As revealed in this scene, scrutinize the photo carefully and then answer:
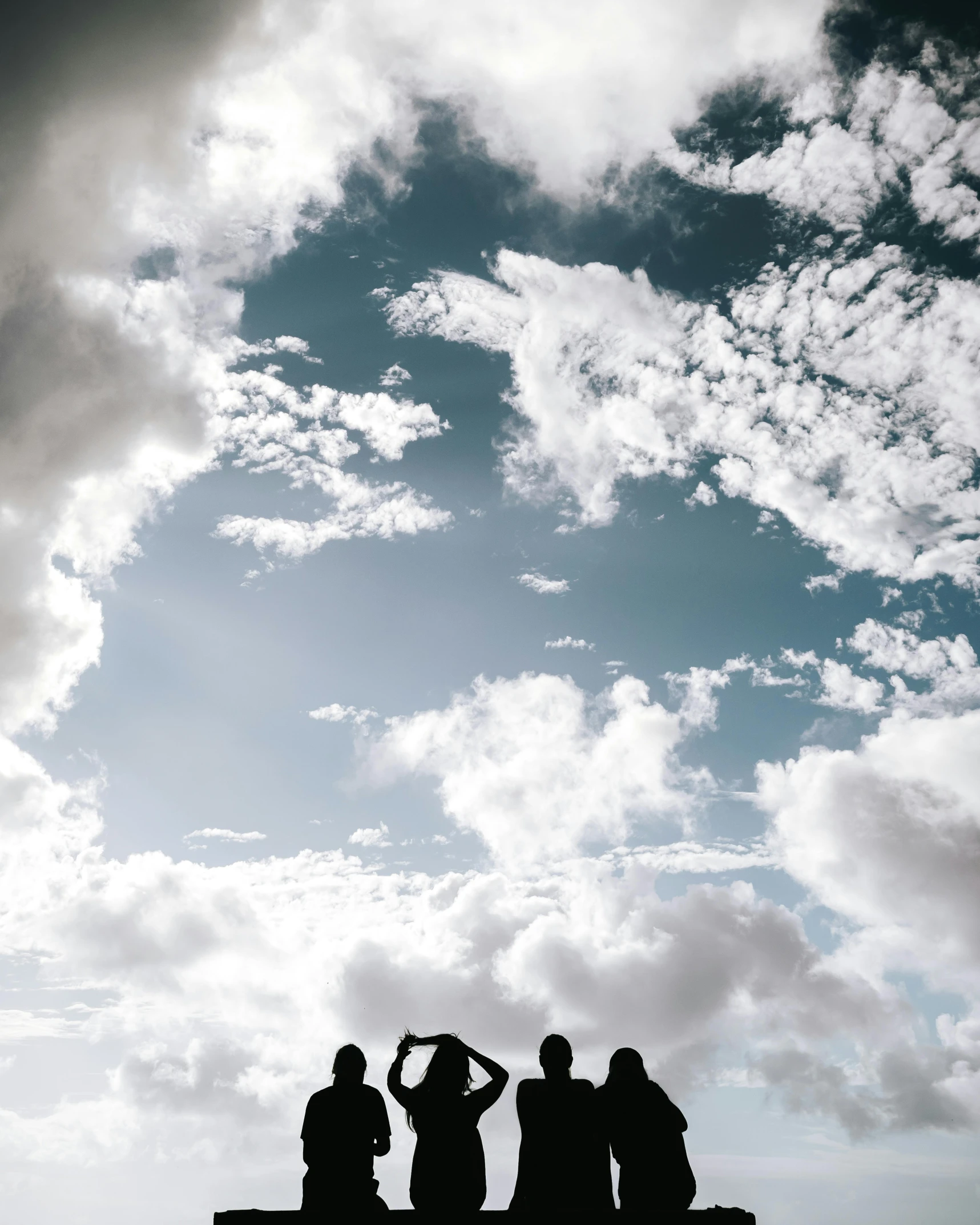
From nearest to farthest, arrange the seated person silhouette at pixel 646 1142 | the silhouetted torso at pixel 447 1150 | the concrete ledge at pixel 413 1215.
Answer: the concrete ledge at pixel 413 1215, the silhouetted torso at pixel 447 1150, the seated person silhouette at pixel 646 1142

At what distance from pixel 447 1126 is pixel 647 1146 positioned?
6.00 ft

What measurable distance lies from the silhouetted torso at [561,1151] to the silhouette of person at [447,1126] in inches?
15.2

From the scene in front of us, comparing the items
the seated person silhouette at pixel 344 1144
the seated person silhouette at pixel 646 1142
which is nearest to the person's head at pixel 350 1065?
the seated person silhouette at pixel 344 1144

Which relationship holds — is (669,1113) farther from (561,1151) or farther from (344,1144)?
(344,1144)

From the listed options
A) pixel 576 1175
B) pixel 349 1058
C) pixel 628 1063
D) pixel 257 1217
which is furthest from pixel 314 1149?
pixel 628 1063

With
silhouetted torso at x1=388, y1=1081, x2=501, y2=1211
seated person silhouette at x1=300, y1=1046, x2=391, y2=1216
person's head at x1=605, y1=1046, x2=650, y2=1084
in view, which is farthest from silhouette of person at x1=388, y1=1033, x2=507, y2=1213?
person's head at x1=605, y1=1046, x2=650, y2=1084

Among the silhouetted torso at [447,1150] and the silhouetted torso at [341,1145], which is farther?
the silhouetted torso at [341,1145]

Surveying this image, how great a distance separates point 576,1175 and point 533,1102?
0.68 metres

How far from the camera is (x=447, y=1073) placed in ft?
27.3

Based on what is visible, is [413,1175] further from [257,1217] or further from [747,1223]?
[747,1223]

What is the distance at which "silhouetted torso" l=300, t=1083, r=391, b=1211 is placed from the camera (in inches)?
319

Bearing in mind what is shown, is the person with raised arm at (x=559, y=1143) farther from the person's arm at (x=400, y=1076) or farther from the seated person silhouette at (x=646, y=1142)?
the person's arm at (x=400, y=1076)

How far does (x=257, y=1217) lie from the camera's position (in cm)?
660

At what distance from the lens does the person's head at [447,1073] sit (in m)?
8.30
